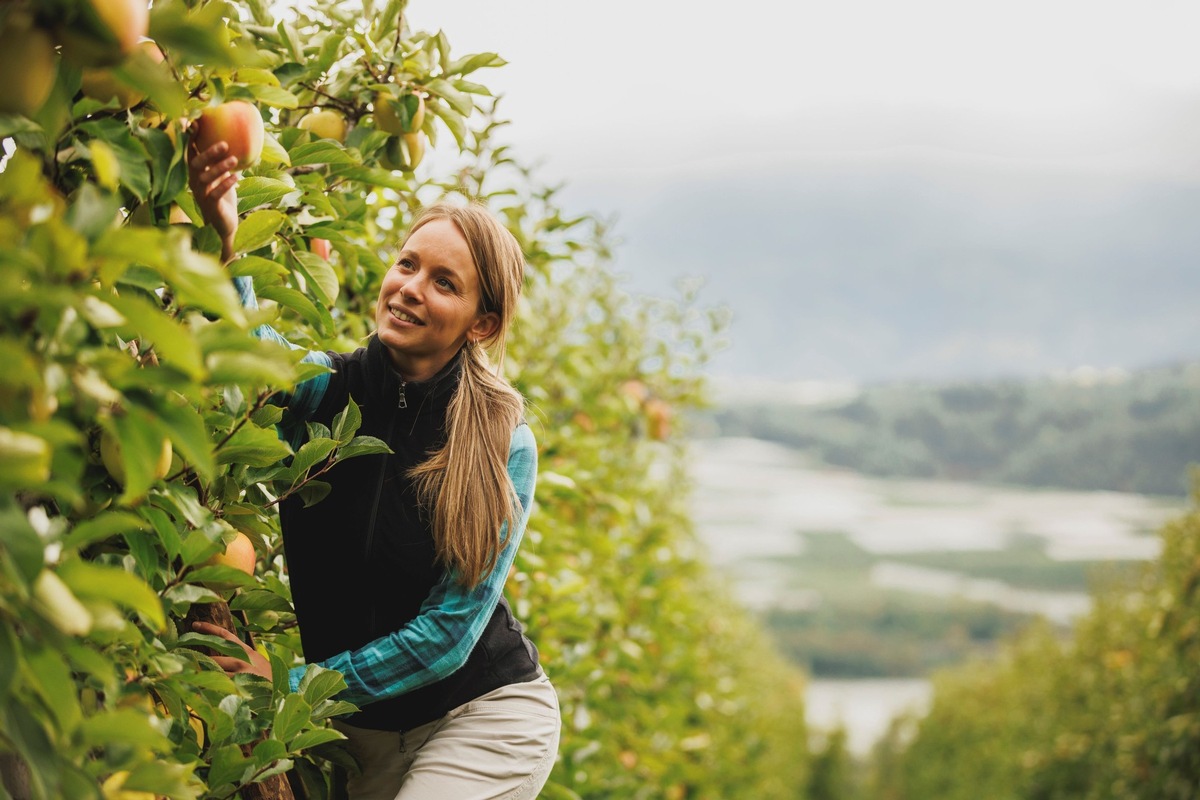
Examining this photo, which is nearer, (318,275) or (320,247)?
(318,275)

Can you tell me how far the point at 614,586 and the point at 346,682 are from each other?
7.01 ft

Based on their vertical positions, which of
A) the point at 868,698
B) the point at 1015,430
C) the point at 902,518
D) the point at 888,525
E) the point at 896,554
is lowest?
the point at 868,698

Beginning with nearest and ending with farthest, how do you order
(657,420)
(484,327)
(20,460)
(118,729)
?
1. (20,460)
2. (118,729)
3. (484,327)
4. (657,420)

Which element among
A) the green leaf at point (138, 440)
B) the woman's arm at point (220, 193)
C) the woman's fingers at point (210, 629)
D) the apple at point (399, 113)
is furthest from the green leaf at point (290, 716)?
the apple at point (399, 113)

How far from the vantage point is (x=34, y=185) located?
0.63 metres

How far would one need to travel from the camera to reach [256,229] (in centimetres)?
106

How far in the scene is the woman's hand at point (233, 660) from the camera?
1.08 metres

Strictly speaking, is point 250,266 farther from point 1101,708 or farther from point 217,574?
point 1101,708

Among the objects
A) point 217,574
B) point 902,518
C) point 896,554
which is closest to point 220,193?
point 217,574

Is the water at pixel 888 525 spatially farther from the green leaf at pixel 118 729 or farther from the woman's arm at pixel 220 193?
the green leaf at pixel 118 729

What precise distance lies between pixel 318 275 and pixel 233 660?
443 millimetres

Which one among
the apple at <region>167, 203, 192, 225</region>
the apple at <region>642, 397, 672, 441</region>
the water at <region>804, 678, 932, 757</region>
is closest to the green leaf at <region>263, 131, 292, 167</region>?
the apple at <region>167, 203, 192, 225</region>

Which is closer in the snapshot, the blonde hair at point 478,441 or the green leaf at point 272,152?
the green leaf at point 272,152

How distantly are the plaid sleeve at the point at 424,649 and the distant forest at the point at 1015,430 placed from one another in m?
25.2
